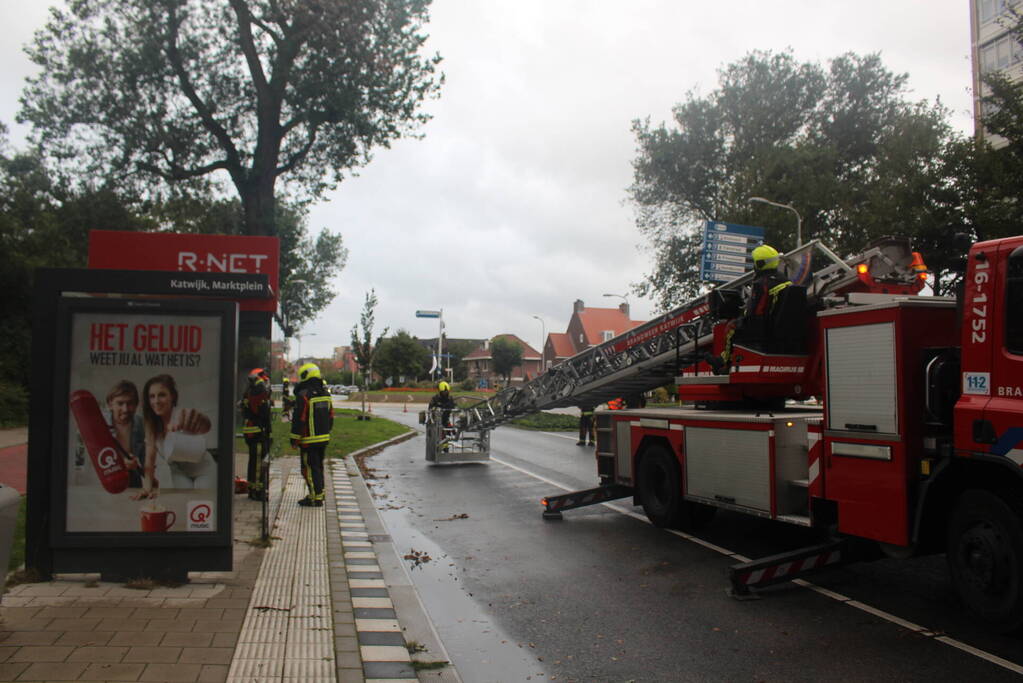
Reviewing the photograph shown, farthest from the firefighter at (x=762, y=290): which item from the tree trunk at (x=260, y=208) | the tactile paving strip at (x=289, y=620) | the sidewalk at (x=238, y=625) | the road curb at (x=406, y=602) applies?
the tree trunk at (x=260, y=208)

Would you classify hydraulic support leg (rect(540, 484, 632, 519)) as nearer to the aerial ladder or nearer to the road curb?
the aerial ladder

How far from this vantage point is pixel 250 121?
2322 cm

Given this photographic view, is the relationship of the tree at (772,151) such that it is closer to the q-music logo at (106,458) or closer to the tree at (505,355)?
the q-music logo at (106,458)

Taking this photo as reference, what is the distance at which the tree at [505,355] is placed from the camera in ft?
328

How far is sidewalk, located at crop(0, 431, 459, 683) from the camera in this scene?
14.2 feet

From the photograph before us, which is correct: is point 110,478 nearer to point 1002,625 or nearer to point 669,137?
point 1002,625

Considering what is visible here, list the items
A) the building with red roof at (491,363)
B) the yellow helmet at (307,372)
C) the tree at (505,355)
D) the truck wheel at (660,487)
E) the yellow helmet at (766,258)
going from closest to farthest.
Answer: the yellow helmet at (766,258) < the truck wheel at (660,487) < the yellow helmet at (307,372) < the tree at (505,355) < the building with red roof at (491,363)

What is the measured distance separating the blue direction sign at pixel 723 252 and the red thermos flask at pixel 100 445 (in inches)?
757

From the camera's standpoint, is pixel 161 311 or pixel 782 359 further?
pixel 782 359

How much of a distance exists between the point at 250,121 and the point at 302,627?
20966 mm

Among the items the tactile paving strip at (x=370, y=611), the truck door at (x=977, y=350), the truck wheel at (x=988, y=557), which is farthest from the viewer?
the truck door at (x=977, y=350)

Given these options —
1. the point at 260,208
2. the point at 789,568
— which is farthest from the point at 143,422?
the point at 260,208

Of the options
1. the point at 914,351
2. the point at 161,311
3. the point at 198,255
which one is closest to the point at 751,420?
the point at 914,351

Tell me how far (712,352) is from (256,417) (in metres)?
6.03
